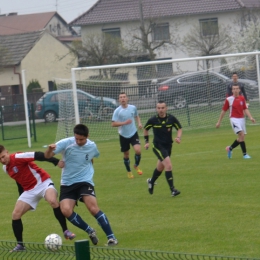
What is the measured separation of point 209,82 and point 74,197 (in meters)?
18.3

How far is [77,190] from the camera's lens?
9445 mm

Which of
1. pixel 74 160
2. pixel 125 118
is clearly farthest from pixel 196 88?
pixel 74 160

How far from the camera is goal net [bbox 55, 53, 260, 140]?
1024 inches

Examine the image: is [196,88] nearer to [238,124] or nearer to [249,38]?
[238,124]

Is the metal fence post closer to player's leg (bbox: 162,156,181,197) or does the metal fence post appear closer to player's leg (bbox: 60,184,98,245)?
player's leg (bbox: 60,184,98,245)

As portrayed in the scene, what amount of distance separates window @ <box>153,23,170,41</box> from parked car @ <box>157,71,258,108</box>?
2339cm

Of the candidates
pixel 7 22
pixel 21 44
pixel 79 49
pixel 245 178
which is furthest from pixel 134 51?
pixel 7 22

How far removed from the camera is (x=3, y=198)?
48.0ft

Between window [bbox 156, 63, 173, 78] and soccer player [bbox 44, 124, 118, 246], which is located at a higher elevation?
window [bbox 156, 63, 173, 78]

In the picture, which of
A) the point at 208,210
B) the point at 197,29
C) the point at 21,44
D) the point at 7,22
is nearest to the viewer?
the point at 208,210

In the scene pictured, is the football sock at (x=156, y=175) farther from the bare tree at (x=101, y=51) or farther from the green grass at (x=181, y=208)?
the bare tree at (x=101, y=51)

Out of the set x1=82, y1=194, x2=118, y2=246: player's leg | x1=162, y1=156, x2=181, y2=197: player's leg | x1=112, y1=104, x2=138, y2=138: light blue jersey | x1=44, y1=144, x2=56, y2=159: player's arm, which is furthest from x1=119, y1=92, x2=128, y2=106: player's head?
x1=44, y1=144, x2=56, y2=159: player's arm

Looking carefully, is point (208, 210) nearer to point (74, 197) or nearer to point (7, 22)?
point (74, 197)

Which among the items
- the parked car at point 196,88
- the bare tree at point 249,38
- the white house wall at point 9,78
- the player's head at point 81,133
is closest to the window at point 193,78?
the parked car at point 196,88
